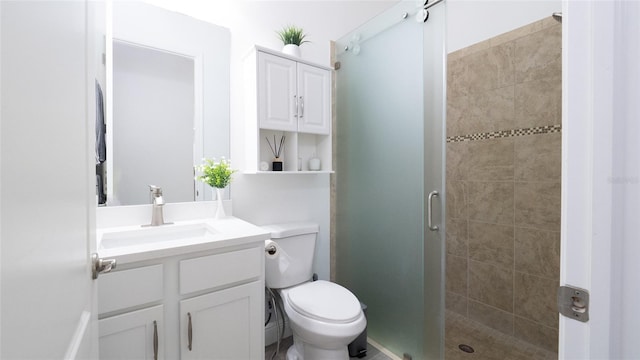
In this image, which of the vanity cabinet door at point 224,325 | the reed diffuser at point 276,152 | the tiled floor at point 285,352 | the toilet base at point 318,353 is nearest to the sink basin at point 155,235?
the vanity cabinet door at point 224,325

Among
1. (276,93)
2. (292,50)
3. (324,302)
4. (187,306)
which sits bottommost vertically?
(324,302)

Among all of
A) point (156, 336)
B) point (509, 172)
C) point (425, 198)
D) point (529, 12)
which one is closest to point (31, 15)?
point (156, 336)

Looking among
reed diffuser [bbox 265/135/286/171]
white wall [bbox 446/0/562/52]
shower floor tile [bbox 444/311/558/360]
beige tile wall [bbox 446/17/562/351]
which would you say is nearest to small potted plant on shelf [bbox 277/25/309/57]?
reed diffuser [bbox 265/135/286/171]

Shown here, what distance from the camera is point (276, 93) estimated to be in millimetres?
1754

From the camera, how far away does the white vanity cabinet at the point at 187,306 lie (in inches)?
40.2

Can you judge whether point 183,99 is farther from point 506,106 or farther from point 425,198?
point 506,106

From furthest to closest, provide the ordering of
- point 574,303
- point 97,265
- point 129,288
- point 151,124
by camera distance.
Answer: point 151,124
point 129,288
point 97,265
point 574,303

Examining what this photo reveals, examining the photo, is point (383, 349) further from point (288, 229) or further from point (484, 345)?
point (288, 229)

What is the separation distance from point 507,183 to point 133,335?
230cm

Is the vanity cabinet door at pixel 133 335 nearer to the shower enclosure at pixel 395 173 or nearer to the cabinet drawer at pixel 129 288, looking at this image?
the cabinet drawer at pixel 129 288

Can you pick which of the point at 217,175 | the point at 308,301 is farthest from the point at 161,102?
the point at 308,301

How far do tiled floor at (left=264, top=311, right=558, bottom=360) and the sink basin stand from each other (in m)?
0.96

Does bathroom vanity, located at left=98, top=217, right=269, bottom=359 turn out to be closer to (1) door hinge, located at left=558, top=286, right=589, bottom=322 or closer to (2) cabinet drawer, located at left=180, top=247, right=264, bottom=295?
(2) cabinet drawer, located at left=180, top=247, right=264, bottom=295

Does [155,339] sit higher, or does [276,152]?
[276,152]
